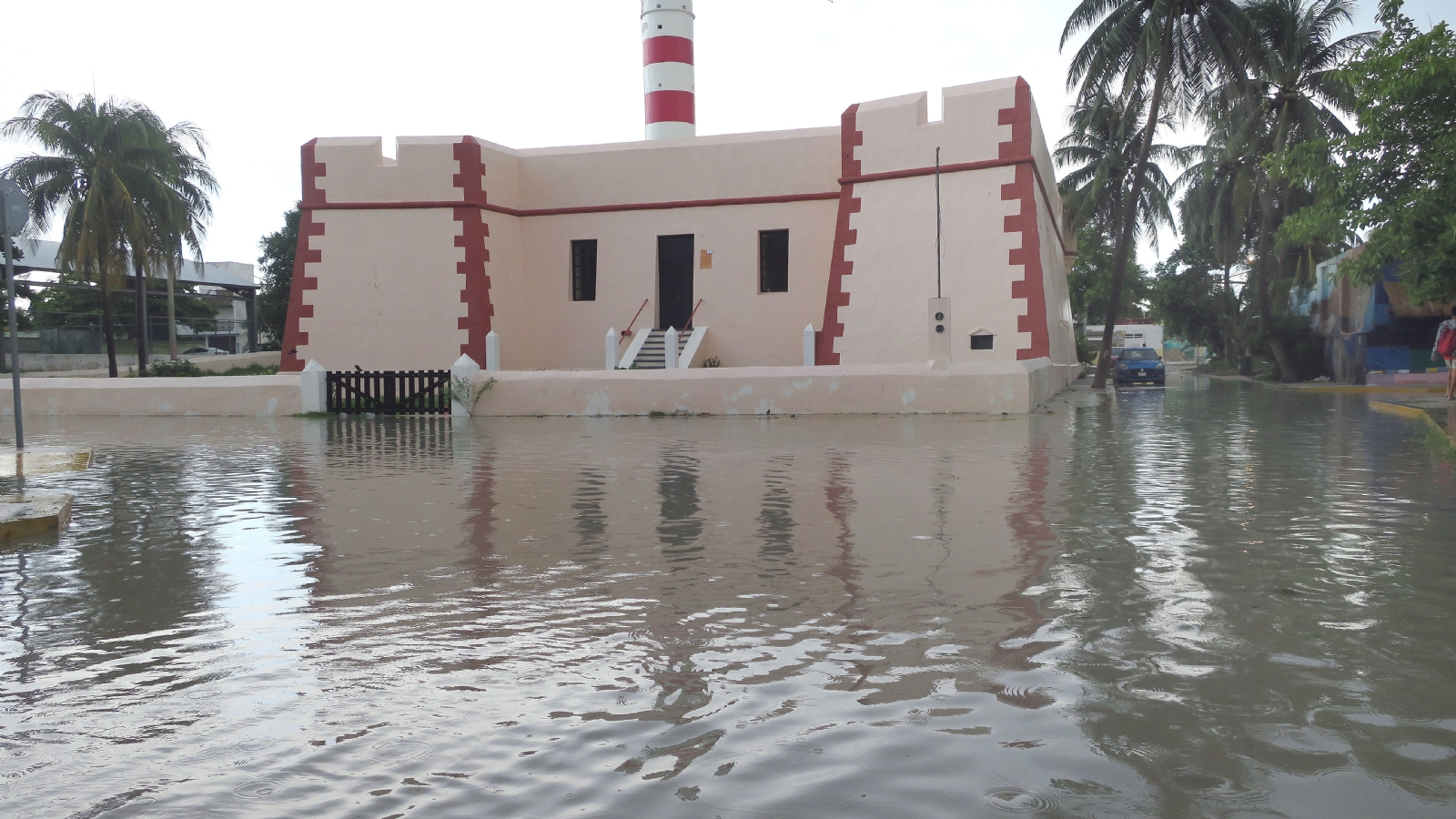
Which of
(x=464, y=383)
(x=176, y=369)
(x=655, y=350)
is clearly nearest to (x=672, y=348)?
(x=655, y=350)

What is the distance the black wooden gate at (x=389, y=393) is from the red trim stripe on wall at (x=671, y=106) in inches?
482

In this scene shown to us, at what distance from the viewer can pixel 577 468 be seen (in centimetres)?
1048

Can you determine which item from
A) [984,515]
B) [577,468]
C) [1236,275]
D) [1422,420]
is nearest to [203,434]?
[577,468]

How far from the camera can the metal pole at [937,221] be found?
71.6ft

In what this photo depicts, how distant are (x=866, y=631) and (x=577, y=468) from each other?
6.48 metres

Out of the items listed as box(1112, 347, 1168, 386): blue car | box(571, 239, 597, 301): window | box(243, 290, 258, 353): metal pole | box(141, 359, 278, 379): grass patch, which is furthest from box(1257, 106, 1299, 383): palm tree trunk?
box(243, 290, 258, 353): metal pole

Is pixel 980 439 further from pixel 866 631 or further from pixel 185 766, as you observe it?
pixel 185 766

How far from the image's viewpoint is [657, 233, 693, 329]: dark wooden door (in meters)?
26.6

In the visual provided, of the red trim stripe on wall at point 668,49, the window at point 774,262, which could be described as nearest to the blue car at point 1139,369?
the window at point 774,262

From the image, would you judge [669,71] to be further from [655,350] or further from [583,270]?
[655,350]

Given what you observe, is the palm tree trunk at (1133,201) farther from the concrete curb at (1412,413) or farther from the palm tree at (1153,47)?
the concrete curb at (1412,413)

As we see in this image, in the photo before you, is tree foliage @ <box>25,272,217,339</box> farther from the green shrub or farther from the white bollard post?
the white bollard post

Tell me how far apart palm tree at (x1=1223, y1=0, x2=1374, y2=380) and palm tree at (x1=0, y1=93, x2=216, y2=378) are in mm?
30834

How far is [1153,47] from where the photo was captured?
81.8 ft
